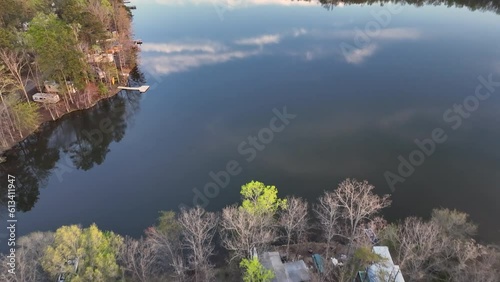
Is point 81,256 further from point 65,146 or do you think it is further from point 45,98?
point 45,98

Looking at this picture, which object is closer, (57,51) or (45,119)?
(57,51)

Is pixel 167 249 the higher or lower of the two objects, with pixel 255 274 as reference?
higher

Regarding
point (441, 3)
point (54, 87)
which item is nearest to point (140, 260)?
point (54, 87)

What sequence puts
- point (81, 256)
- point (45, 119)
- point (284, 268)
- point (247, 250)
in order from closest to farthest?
1. point (81, 256)
2. point (247, 250)
3. point (284, 268)
4. point (45, 119)

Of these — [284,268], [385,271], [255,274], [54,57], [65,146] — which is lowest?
[284,268]

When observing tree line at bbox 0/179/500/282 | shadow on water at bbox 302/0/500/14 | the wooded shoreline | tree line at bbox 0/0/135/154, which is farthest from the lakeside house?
shadow on water at bbox 302/0/500/14

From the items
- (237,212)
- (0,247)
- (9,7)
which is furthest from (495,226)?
(9,7)

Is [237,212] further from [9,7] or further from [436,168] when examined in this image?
[9,7]

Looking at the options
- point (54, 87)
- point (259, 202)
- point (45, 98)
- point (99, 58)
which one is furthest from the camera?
point (99, 58)
